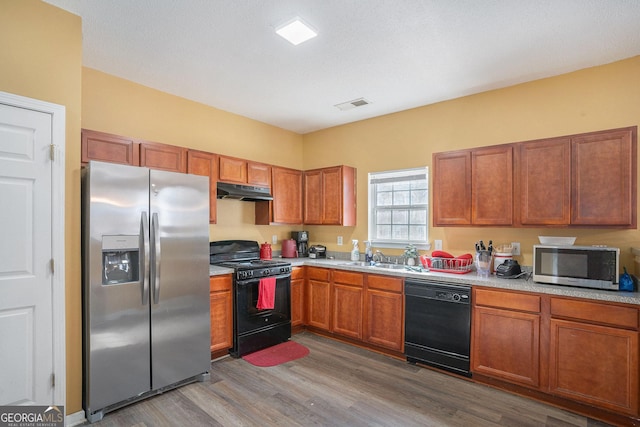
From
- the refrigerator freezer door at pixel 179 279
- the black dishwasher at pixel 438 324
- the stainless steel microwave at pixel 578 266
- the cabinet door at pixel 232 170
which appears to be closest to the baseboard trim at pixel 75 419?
the refrigerator freezer door at pixel 179 279

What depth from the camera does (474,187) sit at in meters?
3.27

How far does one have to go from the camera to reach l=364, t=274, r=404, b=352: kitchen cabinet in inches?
137

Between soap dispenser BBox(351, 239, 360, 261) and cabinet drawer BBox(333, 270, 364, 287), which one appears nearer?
cabinet drawer BBox(333, 270, 364, 287)

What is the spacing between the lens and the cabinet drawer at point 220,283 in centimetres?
335

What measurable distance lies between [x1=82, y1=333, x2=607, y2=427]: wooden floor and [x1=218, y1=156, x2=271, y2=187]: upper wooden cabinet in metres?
2.09

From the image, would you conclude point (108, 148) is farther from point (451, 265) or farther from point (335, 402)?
point (451, 265)

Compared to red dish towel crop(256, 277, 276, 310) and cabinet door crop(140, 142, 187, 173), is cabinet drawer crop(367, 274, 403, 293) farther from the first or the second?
cabinet door crop(140, 142, 187, 173)

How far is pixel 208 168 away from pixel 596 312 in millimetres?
3798

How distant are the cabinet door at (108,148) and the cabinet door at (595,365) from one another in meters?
3.96

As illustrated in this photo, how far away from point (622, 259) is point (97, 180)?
14.2ft

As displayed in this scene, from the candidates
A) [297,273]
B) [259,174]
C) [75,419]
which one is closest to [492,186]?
[297,273]

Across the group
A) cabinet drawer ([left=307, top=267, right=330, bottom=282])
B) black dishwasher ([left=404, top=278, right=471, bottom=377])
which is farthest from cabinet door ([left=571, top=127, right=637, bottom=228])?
cabinet drawer ([left=307, top=267, right=330, bottom=282])

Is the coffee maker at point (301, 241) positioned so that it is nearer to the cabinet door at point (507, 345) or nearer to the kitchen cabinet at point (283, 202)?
the kitchen cabinet at point (283, 202)

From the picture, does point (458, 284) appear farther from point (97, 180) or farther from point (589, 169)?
point (97, 180)
